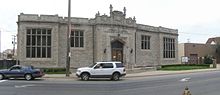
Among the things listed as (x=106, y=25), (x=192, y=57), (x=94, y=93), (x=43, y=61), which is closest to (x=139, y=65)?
(x=106, y=25)

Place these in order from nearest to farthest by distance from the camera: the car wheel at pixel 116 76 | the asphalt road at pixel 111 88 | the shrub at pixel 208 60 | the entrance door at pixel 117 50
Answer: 1. the asphalt road at pixel 111 88
2. the car wheel at pixel 116 76
3. the entrance door at pixel 117 50
4. the shrub at pixel 208 60

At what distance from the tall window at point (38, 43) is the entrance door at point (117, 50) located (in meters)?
8.12

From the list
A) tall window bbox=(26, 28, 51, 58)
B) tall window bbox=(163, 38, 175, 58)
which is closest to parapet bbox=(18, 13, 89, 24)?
tall window bbox=(26, 28, 51, 58)

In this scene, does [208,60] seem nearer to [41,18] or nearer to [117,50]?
[117,50]

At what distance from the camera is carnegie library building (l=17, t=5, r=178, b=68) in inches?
1676

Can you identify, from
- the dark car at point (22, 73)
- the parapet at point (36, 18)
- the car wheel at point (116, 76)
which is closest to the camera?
the car wheel at point (116, 76)

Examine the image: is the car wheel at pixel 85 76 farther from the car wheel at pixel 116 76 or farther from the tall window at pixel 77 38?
the tall window at pixel 77 38

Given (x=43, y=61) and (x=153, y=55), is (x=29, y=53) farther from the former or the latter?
(x=153, y=55)

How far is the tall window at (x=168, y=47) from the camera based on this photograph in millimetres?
56031

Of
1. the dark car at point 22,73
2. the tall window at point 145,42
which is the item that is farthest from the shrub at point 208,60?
the dark car at point 22,73

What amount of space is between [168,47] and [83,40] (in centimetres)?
1654

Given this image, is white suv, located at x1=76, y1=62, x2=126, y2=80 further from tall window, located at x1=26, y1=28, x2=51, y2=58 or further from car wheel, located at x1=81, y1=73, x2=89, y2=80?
tall window, located at x1=26, y1=28, x2=51, y2=58

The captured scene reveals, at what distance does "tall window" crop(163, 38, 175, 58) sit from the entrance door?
33.4ft

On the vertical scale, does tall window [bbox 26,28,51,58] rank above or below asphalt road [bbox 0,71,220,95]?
above
